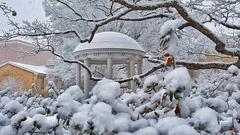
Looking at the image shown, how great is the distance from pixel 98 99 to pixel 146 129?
0.33 meters

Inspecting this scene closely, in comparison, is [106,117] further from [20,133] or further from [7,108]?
[7,108]

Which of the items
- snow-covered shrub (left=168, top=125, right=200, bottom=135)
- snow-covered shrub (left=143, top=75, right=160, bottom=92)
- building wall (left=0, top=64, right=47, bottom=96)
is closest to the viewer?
snow-covered shrub (left=168, top=125, right=200, bottom=135)

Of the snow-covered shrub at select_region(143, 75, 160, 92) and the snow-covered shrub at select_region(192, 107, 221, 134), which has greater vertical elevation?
the snow-covered shrub at select_region(143, 75, 160, 92)

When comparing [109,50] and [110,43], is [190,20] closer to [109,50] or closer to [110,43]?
[109,50]

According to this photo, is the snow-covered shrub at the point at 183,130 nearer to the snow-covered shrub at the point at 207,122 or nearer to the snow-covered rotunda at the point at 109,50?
the snow-covered shrub at the point at 207,122

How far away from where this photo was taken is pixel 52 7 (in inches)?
965

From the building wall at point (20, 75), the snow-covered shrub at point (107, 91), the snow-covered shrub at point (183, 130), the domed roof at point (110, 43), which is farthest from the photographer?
the building wall at point (20, 75)

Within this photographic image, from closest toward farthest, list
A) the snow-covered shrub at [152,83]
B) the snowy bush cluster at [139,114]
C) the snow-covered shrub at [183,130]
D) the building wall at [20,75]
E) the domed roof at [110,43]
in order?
the snow-covered shrub at [183,130], the snowy bush cluster at [139,114], the snow-covered shrub at [152,83], the domed roof at [110,43], the building wall at [20,75]

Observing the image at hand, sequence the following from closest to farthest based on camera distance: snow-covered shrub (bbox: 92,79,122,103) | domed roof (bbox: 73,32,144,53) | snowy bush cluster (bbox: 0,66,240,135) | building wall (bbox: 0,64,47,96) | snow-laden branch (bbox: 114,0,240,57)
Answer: snowy bush cluster (bbox: 0,66,240,135), snow-covered shrub (bbox: 92,79,122,103), snow-laden branch (bbox: 114,0,240,57), domed roof (bbox: 73,32,144,53), building wall (bbox: 0,64,47,96)

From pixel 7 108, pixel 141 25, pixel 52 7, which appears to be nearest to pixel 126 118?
pixel 7 108

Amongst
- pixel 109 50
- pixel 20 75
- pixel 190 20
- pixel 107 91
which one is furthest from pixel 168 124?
pixel 20 75

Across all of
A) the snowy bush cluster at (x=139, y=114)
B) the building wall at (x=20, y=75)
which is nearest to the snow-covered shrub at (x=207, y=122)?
the snowy bush cluster at (x=139, y=114)

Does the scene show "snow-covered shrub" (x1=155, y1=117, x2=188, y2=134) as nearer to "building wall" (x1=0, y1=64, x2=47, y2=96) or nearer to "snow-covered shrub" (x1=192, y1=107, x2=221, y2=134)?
"snow-covered shrub" (x1=192, y1=107, x2=221, y2=134)

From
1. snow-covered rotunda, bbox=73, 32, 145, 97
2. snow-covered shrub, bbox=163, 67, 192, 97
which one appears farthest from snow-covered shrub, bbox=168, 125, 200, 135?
snow-covered rotunda, bbox=73, 32, 145, 97
